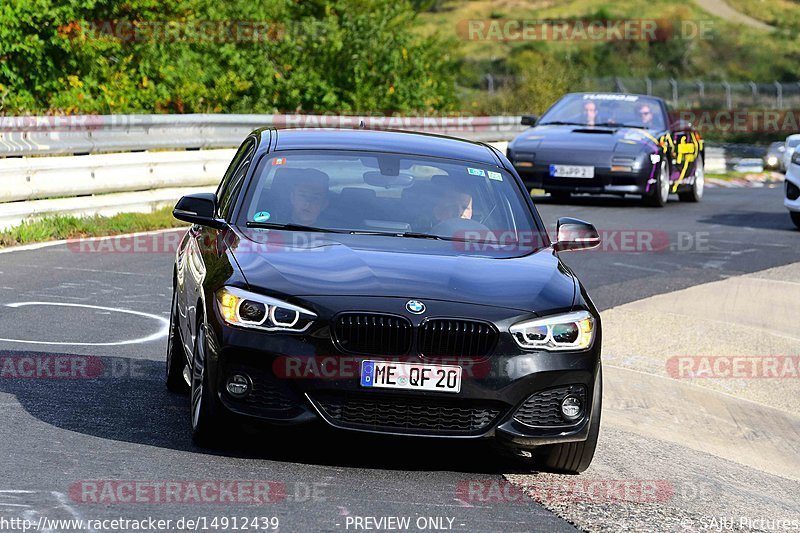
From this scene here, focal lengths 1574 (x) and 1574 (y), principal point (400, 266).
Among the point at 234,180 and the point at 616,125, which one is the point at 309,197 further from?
the point at 616,125

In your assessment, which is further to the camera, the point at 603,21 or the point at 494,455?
the point at 603,21

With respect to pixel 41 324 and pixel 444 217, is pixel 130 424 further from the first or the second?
pixel 41 324

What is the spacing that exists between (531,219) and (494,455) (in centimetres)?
133

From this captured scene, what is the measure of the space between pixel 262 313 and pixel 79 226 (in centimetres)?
922

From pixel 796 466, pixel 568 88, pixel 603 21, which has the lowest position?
pixel 603 21

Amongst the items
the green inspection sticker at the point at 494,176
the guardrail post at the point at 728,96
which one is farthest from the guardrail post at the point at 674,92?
the green inspection sticker at the point at 494,176

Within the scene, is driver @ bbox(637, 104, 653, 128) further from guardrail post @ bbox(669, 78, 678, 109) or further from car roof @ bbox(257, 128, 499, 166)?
guardrail post @ bbox(669, 78, 678, 109)

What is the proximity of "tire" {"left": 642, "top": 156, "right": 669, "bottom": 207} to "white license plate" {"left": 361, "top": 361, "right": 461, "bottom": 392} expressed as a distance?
15526mm

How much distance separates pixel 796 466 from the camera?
27.8 feet

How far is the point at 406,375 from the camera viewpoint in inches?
247

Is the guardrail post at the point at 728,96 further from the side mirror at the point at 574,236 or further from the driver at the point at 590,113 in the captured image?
the side mirror at the point at 574,236

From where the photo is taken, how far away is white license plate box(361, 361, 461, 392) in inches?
247

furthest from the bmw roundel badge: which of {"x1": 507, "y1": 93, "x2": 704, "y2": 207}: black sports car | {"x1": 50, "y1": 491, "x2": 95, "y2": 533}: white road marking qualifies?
{"x1": 507, "y1": 93, "x2": 704, "y2": 207}: black sports car

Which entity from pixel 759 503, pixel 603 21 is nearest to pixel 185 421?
pixel 759 503
